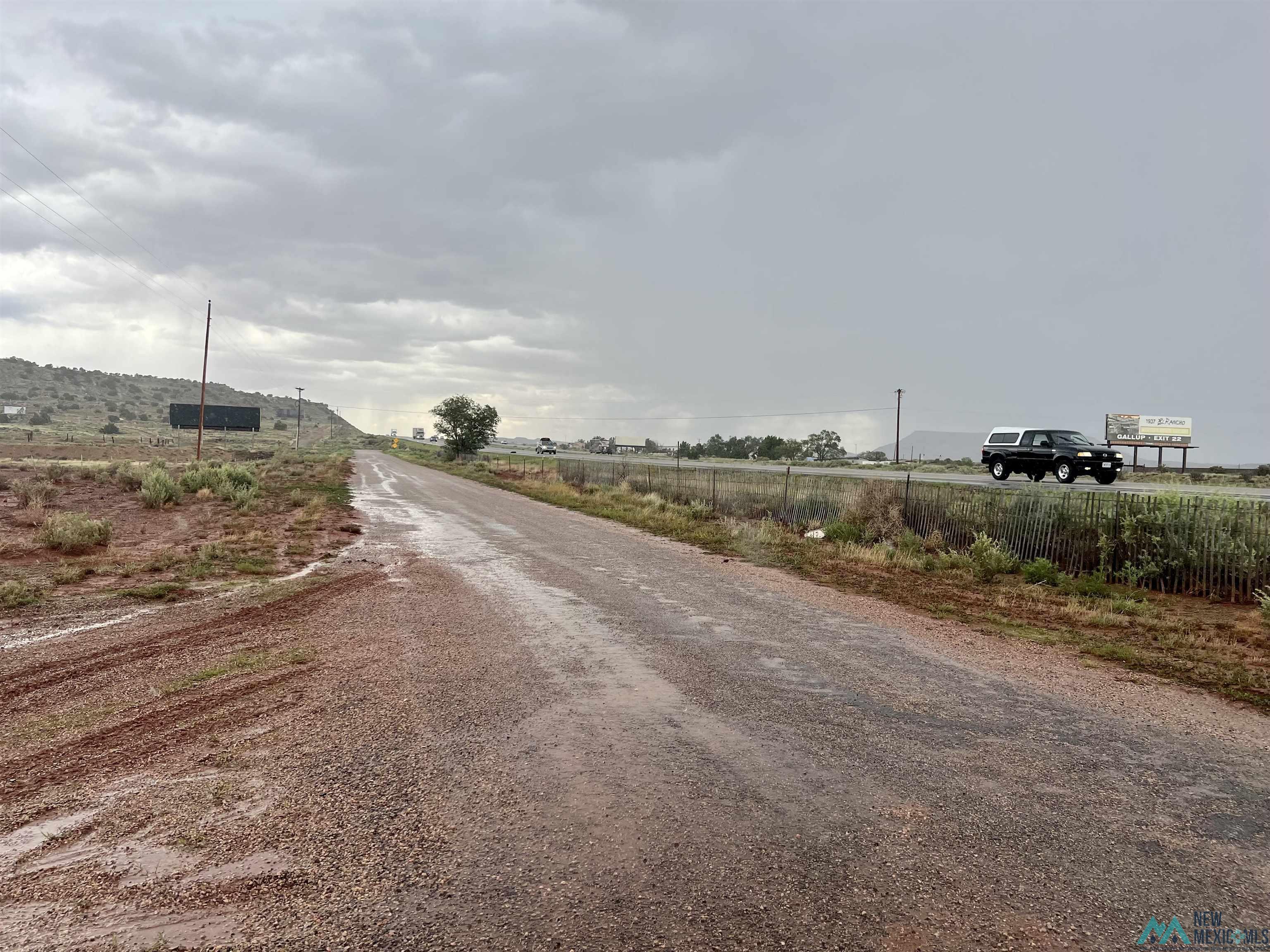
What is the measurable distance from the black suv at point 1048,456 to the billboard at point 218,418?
329 ft

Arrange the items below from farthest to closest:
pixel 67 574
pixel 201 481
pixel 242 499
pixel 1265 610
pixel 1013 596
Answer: pixel 201 481 → pixel 242 499 → pixel 1013 596 → pixel 67 574 → pixel 1265 610

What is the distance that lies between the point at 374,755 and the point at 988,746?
4524 millimetres

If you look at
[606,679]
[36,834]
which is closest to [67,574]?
[36,834]

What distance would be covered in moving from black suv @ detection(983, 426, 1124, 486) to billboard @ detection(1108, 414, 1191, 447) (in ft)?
113

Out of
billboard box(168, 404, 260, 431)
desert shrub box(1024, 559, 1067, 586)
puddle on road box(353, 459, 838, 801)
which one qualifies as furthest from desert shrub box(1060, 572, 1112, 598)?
billboard box(168, 404, 260, 431)

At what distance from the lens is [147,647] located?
7445 millimetres

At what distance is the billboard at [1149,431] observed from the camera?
5341 cm

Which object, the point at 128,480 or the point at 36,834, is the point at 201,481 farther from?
the point at 36,834

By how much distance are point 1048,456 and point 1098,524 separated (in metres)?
12.5

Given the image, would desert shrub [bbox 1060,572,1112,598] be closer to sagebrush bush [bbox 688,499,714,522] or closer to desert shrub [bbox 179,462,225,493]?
sagebrush bush [bbox 688,499,714,522]

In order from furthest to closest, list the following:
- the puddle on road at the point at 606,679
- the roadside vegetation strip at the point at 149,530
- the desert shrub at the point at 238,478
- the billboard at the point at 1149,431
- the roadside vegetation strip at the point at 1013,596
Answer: the billboard at the point at 1149,431 < the desert shrub at the point at 238,478 < the roadside vegetation strip at the point at 149,530 < the roadside vegetation strip at the point at 1013,596 < the puddle on road at the point at 606,679

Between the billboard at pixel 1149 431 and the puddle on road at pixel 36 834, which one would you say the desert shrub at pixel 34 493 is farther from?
the billboard at pixel 1149 431

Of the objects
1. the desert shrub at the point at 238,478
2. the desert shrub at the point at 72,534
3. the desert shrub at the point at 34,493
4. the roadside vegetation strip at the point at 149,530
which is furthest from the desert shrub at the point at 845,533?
the desert shrub at the point at 34,493

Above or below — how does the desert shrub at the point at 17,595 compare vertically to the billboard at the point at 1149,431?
below
